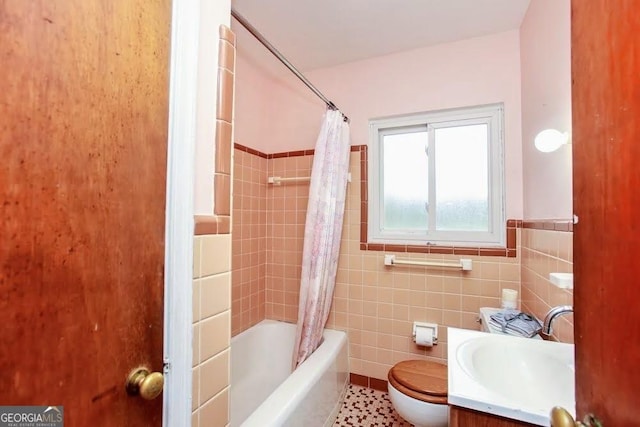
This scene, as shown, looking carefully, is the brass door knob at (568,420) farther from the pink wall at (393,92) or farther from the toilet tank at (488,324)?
the pink wall at (393,92)

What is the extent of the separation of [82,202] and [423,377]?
171cm

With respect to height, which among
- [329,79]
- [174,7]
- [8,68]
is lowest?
[8,68]

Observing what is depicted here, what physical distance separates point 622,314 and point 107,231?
2.85ft

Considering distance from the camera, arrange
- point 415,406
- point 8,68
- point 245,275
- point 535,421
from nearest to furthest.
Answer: point 8,68
point 535,421
point 415,406
point 245,275

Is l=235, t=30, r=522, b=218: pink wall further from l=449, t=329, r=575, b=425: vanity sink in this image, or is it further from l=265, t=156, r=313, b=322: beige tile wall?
l=449, t=329, r=575, b=425: vanity sink

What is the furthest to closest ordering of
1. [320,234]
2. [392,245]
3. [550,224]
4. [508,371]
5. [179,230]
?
1. [392,245]
2. [320,234]
3. [550,224]
4. [508,371]
5. [179,230]

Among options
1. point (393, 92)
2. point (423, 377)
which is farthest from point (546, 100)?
point (423, 377)

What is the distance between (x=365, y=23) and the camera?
1.80 metres

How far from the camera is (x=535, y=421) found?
2.26ft

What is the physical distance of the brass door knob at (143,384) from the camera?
576 mm

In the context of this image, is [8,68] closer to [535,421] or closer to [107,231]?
[107,231]

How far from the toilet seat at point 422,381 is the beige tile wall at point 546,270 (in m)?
0.59

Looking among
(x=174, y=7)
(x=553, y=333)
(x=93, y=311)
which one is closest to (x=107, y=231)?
(x=93, y=311)

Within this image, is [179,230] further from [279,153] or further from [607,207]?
[279,153]
